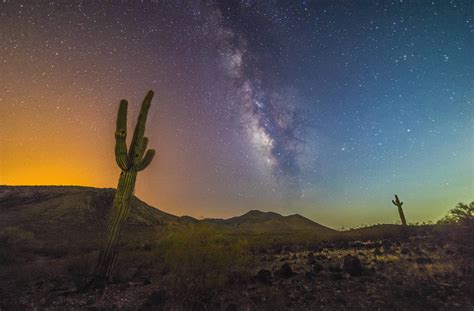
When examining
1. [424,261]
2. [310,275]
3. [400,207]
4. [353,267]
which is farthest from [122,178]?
[400,207]

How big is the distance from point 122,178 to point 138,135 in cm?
174

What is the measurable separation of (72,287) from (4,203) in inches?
1611

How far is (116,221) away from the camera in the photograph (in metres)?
9.47

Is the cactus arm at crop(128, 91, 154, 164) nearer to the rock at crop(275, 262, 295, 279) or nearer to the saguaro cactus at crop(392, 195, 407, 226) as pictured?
the rock at crop(275, 262, 295, 279)

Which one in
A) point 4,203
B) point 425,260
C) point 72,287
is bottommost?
point 72,287

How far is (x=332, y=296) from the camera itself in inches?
254

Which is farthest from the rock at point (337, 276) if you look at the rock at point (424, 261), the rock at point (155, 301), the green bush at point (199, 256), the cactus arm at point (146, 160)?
the cactus arm at point (146, 160)

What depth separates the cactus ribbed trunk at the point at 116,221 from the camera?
885cm

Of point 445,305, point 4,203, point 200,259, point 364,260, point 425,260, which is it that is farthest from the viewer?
point 4,203

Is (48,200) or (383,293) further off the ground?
(48,200)

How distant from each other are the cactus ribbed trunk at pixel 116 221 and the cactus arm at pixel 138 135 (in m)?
0.57

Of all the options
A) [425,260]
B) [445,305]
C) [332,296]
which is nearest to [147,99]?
[332,296]

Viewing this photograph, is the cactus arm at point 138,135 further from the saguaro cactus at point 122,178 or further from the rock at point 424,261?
the rock at point 424,261

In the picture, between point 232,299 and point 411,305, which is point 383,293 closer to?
point 411,305
